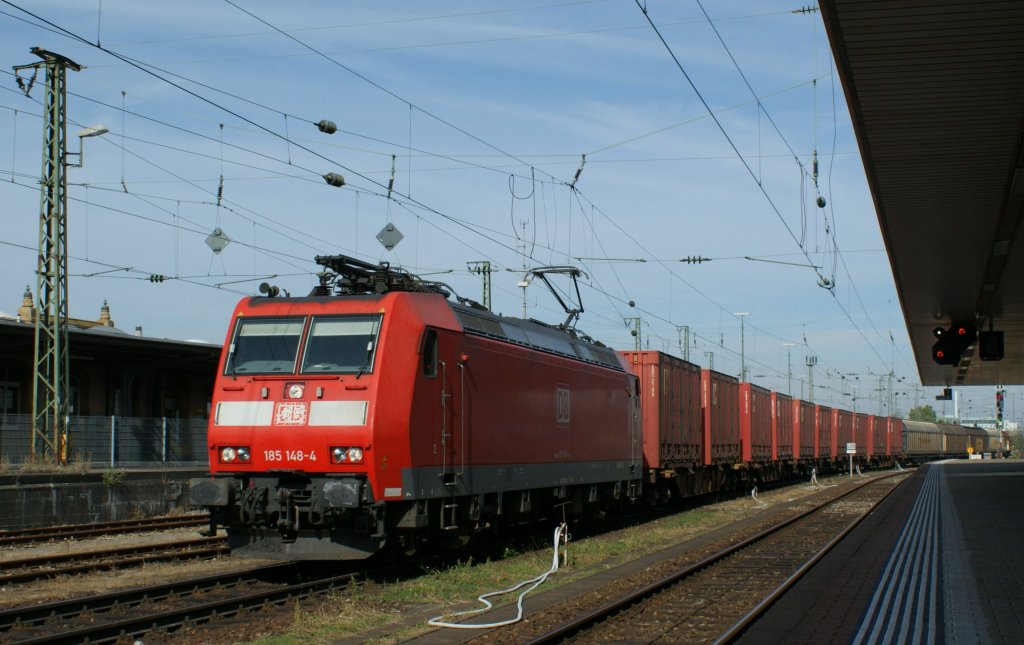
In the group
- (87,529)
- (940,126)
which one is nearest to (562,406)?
(940,126)

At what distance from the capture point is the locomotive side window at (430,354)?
1305 cm

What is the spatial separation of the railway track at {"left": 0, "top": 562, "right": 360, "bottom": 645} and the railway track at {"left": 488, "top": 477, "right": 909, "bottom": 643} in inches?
119

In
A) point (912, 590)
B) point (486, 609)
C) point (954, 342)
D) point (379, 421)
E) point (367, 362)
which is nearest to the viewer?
point (486, 609)

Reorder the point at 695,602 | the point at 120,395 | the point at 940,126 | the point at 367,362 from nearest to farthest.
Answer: the point at 695,602, the point at 367,362, the point at 940,126, the point at 120,395

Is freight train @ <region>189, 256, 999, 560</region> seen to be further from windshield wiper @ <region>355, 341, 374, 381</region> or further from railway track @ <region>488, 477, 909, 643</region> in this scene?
railway track @ <region>488, 477, 909, 643</region>

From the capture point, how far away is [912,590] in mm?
12469

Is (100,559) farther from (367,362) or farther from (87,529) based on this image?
(367,362)

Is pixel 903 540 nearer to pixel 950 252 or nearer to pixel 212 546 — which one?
pixel 950 252

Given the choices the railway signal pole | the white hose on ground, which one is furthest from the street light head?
the white hose on ground

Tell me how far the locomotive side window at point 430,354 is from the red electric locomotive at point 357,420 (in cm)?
2

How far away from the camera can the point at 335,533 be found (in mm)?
12297

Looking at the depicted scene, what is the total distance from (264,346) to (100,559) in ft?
14.8

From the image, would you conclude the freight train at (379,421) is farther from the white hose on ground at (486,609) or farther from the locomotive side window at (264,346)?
the white hose on ground at (486,609)

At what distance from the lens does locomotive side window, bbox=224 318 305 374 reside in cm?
1302
